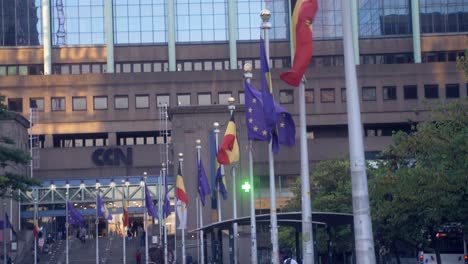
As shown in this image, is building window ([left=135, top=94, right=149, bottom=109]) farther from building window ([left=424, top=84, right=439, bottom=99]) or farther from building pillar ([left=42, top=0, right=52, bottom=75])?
building window ([left=424, top=84, right=439, bottom=99])

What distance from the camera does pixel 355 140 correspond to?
762 inches

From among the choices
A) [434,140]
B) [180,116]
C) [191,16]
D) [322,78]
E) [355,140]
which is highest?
[191,16]

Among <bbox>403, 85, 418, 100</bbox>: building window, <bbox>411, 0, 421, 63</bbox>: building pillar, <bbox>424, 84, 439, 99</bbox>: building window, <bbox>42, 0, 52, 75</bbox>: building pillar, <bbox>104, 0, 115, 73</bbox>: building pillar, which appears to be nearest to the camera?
<bbox>424, 84, 439, 99</bbox>: building window

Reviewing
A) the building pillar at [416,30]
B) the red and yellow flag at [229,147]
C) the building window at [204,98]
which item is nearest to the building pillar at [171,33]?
the building window at [204,98]

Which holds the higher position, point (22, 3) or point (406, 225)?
point (22, 3)

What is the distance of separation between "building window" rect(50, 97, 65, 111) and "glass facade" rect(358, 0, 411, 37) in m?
33.3

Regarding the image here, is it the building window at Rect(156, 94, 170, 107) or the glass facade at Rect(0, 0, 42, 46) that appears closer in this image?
the building window at Rect(156, 94, 170, 107)

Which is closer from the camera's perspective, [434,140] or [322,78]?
[434,140]

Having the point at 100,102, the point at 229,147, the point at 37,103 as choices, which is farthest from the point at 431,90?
the point at 229,147

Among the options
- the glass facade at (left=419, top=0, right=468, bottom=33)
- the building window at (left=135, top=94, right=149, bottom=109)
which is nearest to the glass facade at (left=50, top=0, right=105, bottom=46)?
the building window at (left=135, top=94, right=149, bottom=109)

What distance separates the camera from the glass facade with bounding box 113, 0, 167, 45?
362 ft

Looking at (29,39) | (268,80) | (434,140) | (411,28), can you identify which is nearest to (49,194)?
(29,39)

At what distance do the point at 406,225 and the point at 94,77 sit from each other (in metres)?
64.9

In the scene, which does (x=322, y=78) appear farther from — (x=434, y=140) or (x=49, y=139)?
(x=434, y=140)
